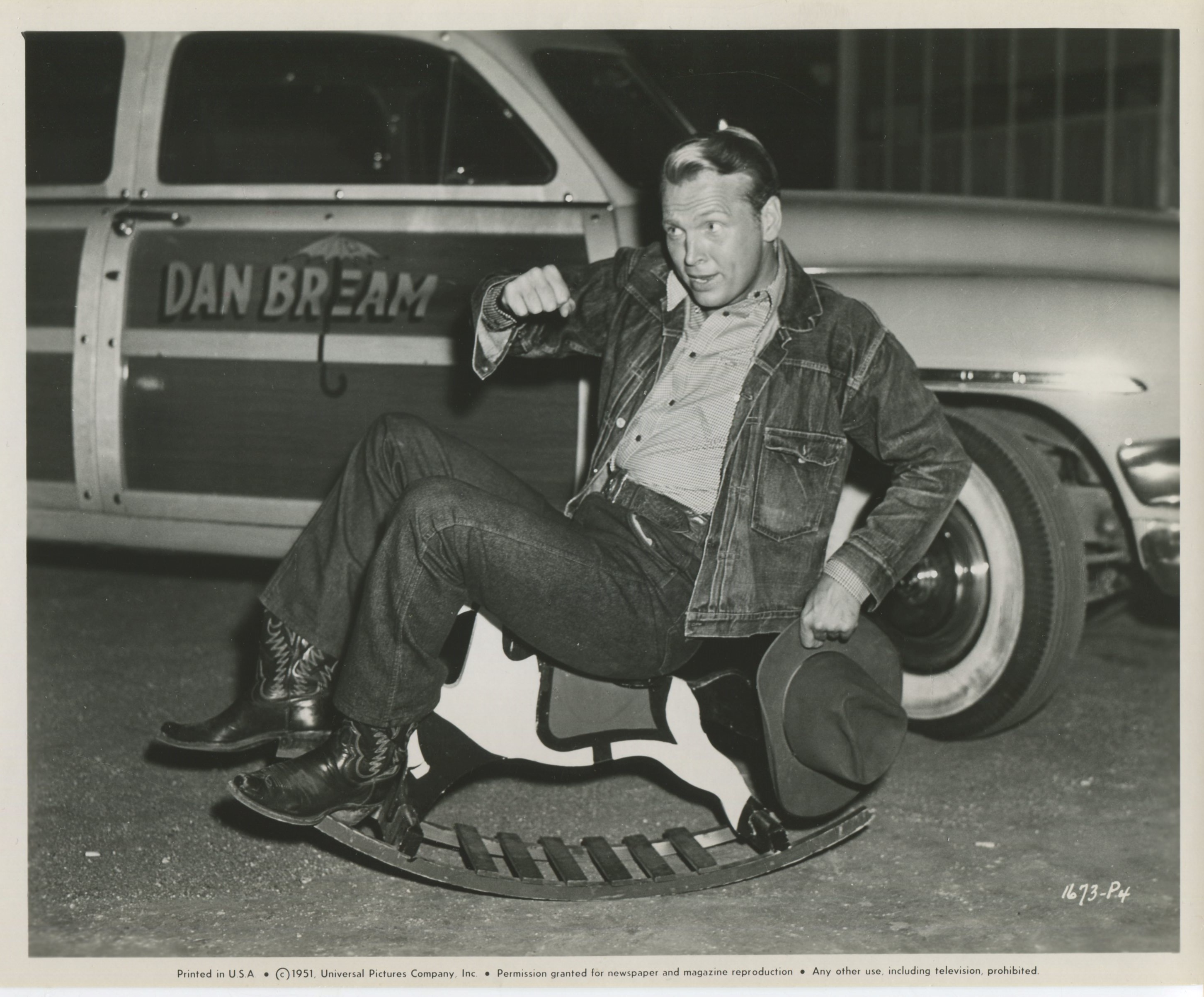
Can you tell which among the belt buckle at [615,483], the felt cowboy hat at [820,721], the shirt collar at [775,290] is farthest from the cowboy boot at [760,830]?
the shirt collar at [775,290]

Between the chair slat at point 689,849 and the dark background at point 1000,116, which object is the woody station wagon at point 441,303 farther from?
the dark background at point 1000,116

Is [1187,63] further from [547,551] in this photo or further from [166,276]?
[166,276]

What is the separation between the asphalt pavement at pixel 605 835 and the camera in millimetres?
2439

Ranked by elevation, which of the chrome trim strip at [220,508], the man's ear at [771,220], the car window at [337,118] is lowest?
the chrome trim strip at [220,508]

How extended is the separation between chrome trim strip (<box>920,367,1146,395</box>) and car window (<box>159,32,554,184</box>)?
1245mm

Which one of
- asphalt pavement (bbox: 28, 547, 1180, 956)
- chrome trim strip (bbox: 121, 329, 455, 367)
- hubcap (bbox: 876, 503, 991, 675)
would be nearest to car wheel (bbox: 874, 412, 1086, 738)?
hubcap (bbox: 876, 503, 991, 675)

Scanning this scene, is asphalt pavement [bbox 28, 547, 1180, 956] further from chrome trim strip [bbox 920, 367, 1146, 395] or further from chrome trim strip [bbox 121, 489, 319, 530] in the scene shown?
chrome trim strip [bbox 920, 367, 1146, 395]

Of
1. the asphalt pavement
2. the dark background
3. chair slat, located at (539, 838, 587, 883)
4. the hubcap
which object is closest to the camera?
the asphalt pavement

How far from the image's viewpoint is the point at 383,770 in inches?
94.3

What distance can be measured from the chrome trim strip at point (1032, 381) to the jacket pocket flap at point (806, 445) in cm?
86

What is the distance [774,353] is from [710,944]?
3.80 ft

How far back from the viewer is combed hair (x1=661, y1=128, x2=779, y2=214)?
8.15 feet

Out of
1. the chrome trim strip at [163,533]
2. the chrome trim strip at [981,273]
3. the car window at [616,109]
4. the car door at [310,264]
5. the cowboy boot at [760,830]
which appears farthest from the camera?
the chrome trim strip at [163,533]

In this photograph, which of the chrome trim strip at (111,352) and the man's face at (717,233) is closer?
the man's face at (717,233)
